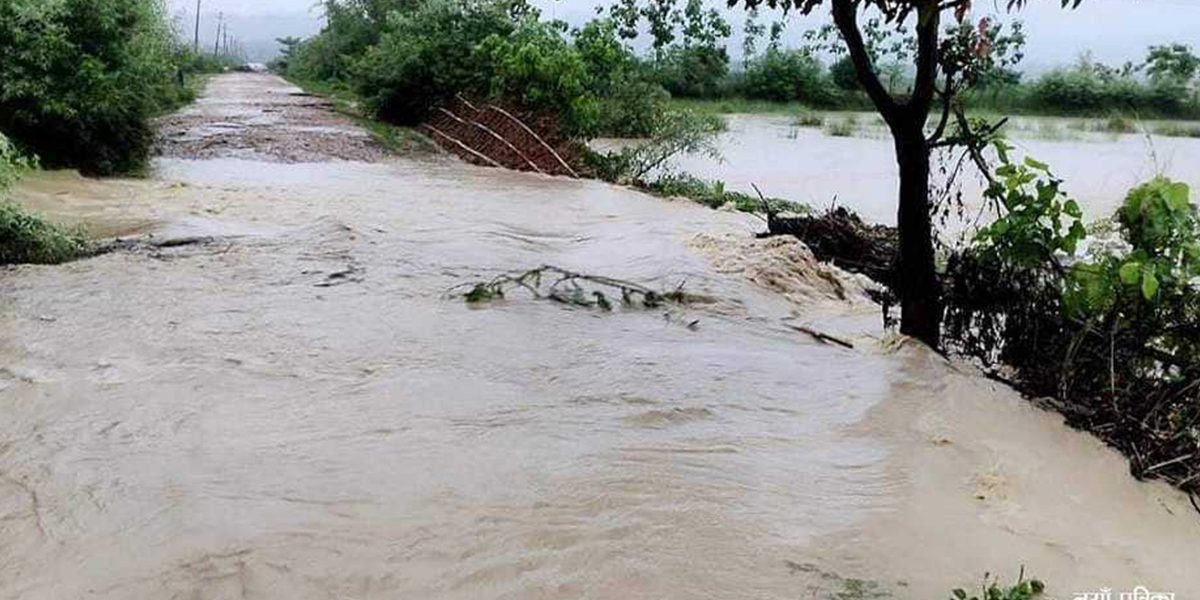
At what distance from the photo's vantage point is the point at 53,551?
11.2ft

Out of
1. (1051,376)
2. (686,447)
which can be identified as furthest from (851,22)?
(686,447)

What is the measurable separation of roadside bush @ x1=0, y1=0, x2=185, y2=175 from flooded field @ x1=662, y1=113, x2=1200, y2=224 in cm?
823

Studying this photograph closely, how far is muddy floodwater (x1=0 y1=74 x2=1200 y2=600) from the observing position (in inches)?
135

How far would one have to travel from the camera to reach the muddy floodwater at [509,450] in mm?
3439

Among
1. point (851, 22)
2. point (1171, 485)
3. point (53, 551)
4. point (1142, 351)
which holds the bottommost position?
point (53, 551)

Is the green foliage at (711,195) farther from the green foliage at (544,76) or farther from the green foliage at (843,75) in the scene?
the green foliage at (843,75)

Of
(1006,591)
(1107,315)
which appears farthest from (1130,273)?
(1006,591)

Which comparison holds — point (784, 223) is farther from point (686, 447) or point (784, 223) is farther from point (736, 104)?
point (736, 104)

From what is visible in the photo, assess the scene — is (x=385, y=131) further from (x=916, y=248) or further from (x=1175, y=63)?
(x=1175, y=63)

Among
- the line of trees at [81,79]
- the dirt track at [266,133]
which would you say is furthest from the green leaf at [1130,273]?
the dirt track at [266,133]

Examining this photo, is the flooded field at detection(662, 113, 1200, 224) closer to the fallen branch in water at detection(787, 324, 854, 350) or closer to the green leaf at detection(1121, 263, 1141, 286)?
the fallen branch in water at detection(787, 324, 854, 350)

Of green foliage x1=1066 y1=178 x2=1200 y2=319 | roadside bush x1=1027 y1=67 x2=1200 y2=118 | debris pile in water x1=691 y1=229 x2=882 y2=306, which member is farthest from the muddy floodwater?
roadside bush x1=1027 y1=67 x2=1200 y2=118

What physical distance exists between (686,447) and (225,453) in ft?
6.34

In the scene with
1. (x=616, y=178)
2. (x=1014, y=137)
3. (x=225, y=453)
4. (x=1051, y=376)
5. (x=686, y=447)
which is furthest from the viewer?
(x=1014, y=137)
